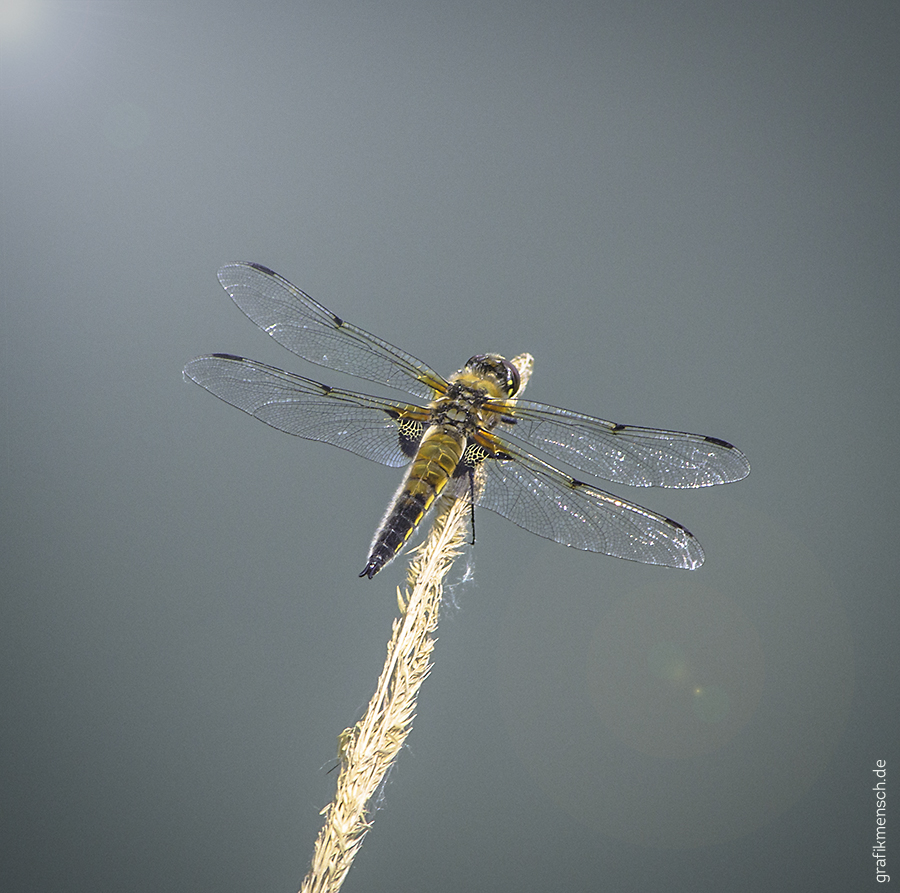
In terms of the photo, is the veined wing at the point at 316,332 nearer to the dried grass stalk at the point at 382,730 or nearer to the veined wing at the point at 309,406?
the veined wing at the point at 309,406

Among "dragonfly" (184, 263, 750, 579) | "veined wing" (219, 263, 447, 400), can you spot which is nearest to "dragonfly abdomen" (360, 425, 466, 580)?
"dragonfly" (184, 263, 750, 579)

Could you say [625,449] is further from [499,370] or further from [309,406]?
[309,406]

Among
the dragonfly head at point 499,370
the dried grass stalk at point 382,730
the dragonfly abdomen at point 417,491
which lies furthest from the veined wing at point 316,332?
the dried grass stalk at point 382,730

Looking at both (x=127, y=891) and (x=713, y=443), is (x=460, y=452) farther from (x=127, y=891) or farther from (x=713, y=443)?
(x=127, y=891)

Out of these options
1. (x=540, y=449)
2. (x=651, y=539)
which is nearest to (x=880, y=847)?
(x=651, y=539)

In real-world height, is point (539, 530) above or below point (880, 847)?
above
